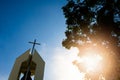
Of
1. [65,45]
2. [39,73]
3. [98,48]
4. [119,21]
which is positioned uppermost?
[119,21]

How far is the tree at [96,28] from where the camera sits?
10210mm

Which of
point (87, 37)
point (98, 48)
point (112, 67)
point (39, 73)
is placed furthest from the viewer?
point (87, 37)

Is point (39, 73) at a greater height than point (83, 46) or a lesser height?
lesser

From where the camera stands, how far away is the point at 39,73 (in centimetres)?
906

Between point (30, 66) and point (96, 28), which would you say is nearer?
point (30, 66)

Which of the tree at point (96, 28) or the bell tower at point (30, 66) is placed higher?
the tree at point (96, 28)

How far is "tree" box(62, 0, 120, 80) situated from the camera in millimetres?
10210

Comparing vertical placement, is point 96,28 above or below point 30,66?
above

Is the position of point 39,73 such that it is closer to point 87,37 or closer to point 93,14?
point 87,37

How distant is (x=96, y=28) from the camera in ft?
37.0

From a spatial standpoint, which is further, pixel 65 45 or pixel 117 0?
pixel 65 45

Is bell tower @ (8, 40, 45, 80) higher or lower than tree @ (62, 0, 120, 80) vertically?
lower

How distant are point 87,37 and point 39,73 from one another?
5262mm

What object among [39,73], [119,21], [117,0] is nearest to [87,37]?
[119,21]
